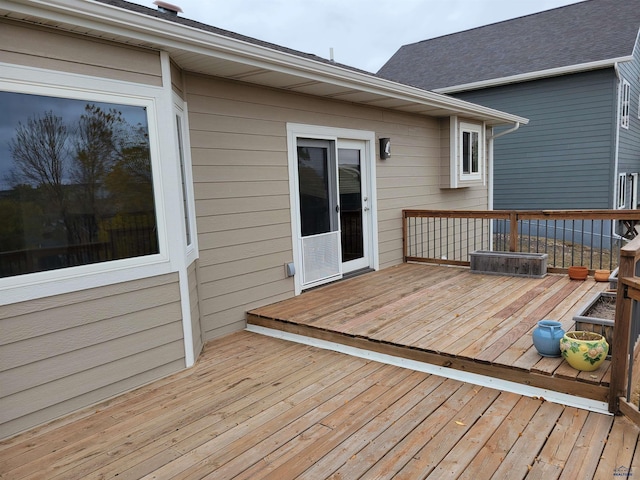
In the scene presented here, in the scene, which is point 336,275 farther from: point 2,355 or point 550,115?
point 550,115

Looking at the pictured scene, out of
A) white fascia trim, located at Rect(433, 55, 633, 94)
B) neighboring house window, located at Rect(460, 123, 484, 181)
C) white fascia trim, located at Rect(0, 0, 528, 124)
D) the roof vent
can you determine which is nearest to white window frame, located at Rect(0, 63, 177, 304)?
white fascia trim, located at Rect(0, 0, 528, 124)

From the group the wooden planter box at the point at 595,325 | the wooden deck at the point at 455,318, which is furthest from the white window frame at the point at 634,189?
the wooden planter box at the point at 595,325

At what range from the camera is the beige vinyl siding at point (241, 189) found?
3754 millimetres

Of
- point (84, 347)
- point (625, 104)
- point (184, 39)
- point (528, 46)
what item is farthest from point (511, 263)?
point (528, 46)

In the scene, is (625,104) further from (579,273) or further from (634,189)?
(579,273)

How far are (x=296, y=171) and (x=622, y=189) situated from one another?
10.6m

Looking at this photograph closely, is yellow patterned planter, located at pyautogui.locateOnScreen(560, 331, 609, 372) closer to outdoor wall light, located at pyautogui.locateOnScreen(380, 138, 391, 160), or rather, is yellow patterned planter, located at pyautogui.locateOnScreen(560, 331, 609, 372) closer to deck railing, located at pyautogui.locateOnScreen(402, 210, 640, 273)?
deck railing, located at pyautogui.locateOnScreen(402, 210, 640, 273)

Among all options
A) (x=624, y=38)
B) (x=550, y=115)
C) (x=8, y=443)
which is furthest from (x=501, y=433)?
(x=624, y=38)

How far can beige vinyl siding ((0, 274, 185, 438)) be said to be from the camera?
7.88ft

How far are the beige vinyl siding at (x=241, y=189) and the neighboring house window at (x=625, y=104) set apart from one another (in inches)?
345

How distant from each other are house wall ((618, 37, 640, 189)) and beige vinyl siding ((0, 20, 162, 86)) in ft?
35.9

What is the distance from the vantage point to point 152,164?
9.62 feet

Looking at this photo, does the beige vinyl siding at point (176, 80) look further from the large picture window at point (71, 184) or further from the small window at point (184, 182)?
the large picture window at point (71, 184)

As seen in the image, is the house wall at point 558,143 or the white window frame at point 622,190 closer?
the house wall at point 558,143
